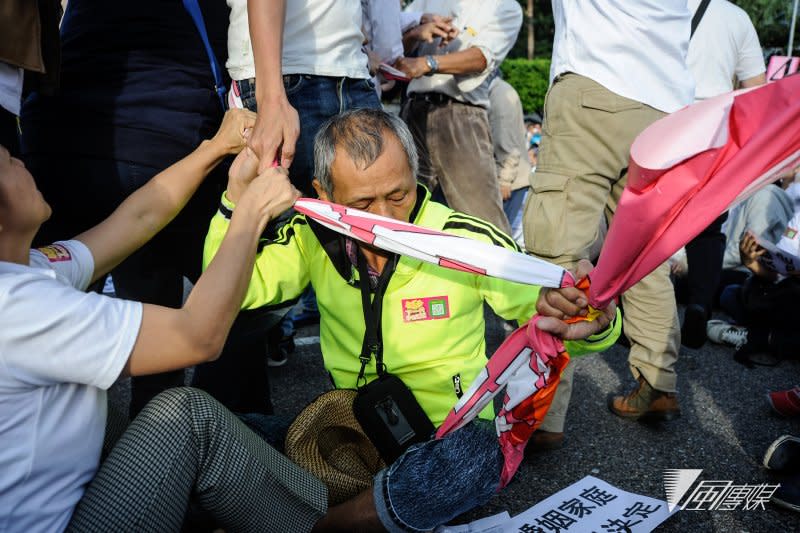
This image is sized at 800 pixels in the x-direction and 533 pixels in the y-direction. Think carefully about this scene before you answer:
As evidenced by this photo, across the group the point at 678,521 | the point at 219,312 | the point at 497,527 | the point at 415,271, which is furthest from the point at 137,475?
the point at 678,521

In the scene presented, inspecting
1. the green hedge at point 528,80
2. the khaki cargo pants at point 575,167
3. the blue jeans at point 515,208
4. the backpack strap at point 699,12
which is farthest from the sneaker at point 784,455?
the green hedge at point 528,80

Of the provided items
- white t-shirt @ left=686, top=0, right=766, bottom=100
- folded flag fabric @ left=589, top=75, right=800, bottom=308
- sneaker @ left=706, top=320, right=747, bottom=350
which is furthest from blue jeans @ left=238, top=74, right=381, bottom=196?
sneaker @ left=706, top=320, right=747, bottom=350

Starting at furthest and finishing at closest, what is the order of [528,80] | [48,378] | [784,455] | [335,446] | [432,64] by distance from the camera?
[528,80] → [432,64] → [784,455] → [335,446] → [48,378]

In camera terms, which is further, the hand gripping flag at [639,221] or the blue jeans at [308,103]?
the blue jeans at [308,103]

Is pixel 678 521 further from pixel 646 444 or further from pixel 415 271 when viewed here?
pixel 415 271

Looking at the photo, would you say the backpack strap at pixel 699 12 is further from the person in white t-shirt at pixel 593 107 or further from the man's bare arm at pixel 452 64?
the man's bare arm at pixel 452 64

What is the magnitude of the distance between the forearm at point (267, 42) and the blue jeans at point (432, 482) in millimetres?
1146

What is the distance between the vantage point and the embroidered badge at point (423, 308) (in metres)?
1.99

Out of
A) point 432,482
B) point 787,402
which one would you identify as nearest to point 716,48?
point 787,402

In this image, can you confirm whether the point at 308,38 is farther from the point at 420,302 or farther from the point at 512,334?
the point at 512,334

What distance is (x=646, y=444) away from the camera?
2.72m

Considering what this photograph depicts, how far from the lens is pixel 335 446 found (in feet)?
6.67

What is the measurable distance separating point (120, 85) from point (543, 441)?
2.11 m

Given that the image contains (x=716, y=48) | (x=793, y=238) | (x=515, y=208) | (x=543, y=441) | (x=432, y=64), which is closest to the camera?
(x=543, y=441)
